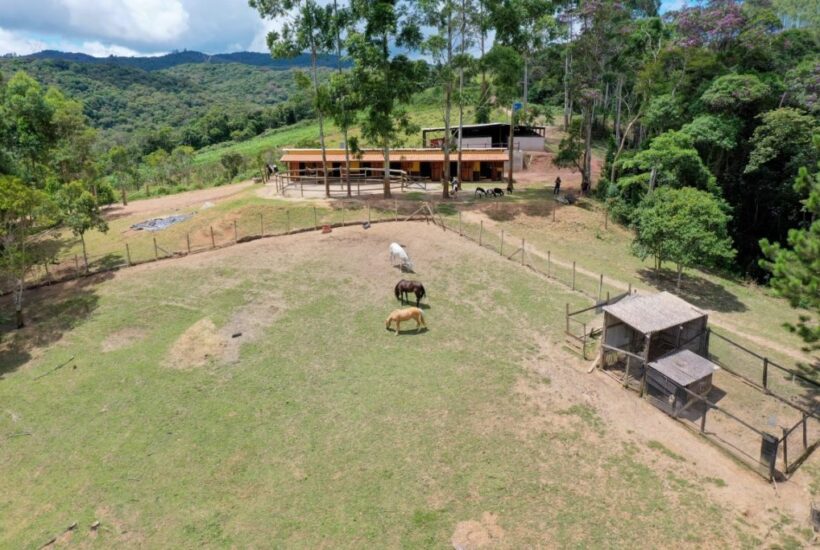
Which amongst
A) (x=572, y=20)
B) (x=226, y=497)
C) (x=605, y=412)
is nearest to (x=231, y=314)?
(x=226, y=497)

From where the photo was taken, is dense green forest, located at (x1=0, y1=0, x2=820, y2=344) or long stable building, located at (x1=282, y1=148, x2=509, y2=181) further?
long stable building, located at (x1=282, y1=148, x2=509, y2=181)

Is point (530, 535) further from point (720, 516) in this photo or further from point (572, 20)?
point (572, 20)

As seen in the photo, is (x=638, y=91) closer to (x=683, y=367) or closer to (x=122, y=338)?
(x=683, y=367)

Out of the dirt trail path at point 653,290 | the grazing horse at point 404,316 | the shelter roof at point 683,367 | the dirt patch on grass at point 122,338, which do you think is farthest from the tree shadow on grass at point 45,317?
the shelter roof at point 683,367

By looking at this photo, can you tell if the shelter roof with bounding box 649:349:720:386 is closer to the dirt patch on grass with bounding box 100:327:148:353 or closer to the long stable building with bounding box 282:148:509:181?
the dirt patch on grass with bounding box 100:327:148:353

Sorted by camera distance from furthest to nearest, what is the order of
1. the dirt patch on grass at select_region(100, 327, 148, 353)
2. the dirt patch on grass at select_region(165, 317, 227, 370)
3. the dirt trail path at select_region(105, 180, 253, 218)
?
the dirt trail path at select_region(105, 180, 253, 218), the dirt patch on grass at select_region(100, 327, 148, 353), the dirt patch on grass at select_region(165, 317, 227, 370)

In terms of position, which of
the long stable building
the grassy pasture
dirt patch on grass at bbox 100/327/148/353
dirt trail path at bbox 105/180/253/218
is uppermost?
the long stable building

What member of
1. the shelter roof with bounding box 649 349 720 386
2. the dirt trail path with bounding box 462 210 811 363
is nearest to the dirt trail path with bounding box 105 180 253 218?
the dirt trail path with bounding box 462 210 811 363

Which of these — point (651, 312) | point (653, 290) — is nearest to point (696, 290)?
point (653, 290)
